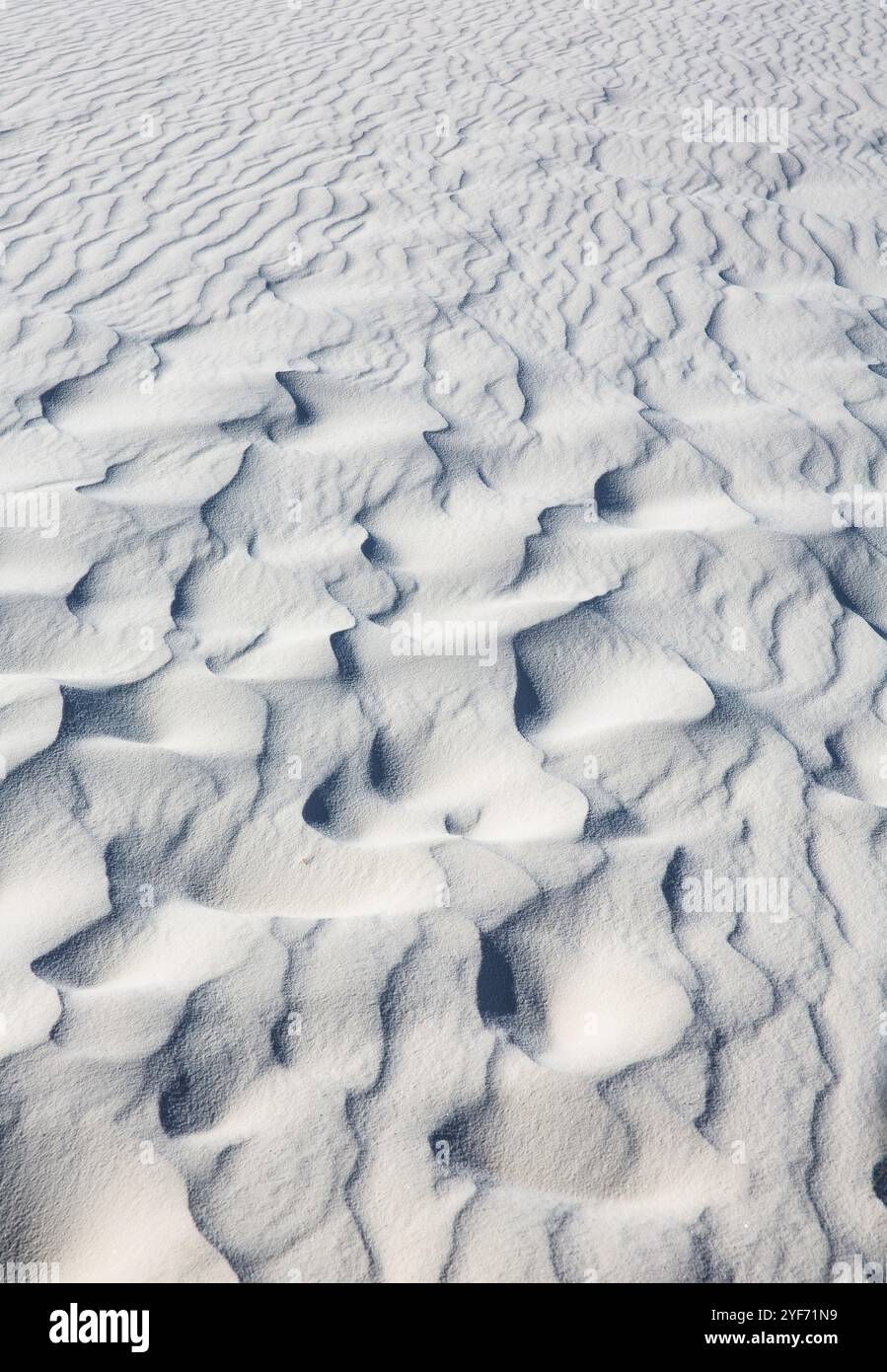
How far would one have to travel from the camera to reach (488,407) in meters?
4.19

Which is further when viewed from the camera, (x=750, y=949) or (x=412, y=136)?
(x=412, y=136)

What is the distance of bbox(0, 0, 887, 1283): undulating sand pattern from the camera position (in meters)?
2.03

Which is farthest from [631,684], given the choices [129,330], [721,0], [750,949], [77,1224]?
[721,0]

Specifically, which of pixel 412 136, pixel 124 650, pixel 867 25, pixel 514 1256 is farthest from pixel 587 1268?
pixel 867 25

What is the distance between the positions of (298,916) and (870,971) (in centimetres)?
120

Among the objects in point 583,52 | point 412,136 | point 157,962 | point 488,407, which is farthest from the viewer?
point 583,52

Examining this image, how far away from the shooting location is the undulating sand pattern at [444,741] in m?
2.03

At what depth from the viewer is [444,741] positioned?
112 inches

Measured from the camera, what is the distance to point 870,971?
2340 millimetres

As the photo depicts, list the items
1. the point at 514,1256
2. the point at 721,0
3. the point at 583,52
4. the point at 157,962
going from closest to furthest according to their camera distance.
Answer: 1. the point at 514,1256
2. the point at 157,962
3. the point at 583,52
4. the point at 721,0

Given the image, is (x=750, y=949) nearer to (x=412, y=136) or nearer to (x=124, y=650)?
(x=124, y=650)

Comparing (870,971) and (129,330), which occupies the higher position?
(129,330)

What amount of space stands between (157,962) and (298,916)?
1.00ft

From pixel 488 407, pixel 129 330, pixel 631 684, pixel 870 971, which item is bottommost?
pixel 870 971
